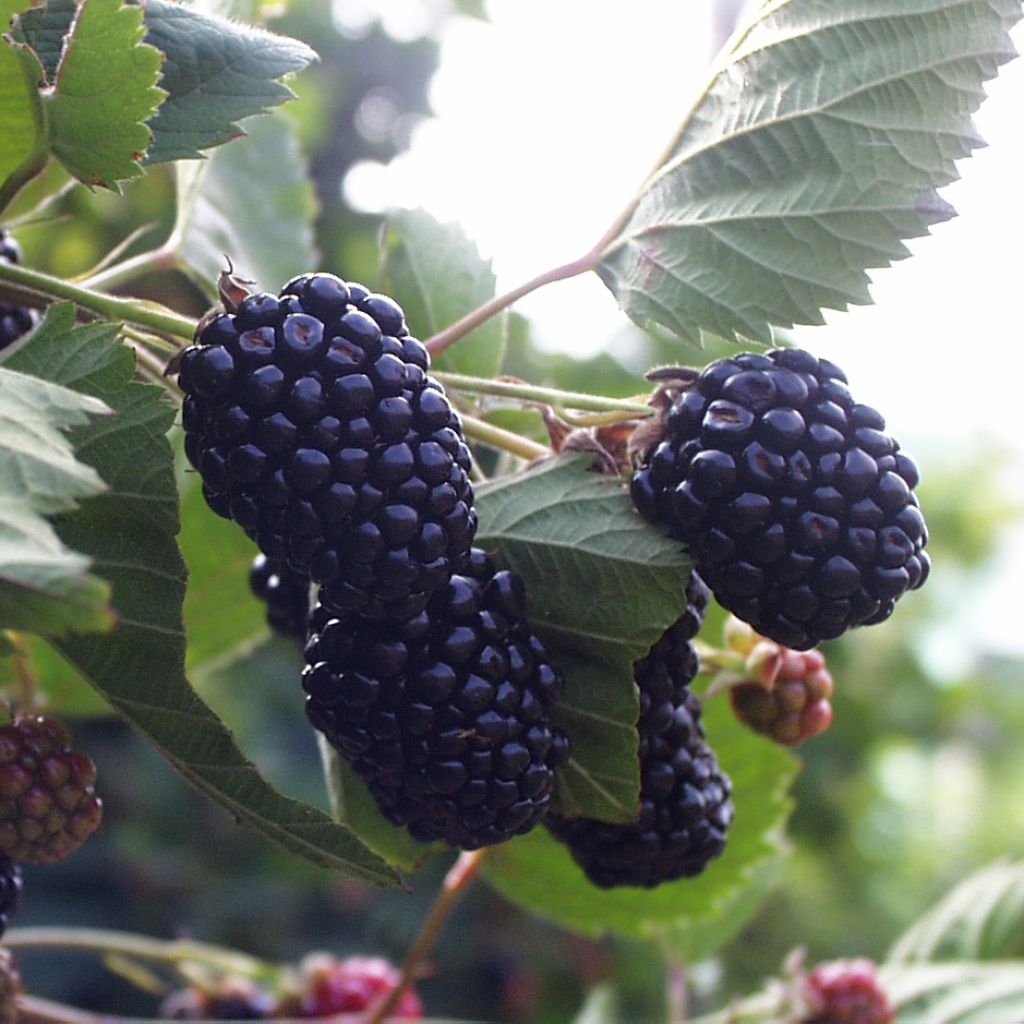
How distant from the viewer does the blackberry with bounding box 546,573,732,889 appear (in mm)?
878

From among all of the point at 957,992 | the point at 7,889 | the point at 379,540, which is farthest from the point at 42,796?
the point at 957,992

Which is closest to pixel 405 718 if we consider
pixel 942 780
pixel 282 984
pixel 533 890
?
pixel 533 890

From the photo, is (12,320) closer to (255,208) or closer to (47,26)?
(47,26)

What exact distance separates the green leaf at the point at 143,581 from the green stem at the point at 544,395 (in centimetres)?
→ 22

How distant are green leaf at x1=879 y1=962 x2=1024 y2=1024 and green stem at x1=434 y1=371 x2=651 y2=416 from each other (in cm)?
88

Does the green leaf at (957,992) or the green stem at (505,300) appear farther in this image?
the green leaf at (957,992)

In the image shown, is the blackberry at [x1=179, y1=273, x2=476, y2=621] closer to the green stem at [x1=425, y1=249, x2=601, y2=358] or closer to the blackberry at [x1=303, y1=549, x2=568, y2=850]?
the blackberry at [x1=303, y1=549, x2=568, y2=850]

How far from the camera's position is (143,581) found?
694 mm

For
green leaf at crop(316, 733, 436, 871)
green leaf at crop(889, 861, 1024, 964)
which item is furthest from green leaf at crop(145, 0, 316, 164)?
green leaf at crop(889, 861, 1024, 964)

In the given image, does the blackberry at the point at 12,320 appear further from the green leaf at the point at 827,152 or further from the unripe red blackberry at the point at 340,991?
the unripe red blackberry at the point at 340,991

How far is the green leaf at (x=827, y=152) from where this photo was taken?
0.88 meters

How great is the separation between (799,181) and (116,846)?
8.81ft

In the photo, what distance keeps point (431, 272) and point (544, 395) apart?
1.18 ft

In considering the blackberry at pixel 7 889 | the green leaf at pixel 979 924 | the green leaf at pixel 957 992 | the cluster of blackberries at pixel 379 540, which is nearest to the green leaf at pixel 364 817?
the cluster of blackberries at pixel 379 540
